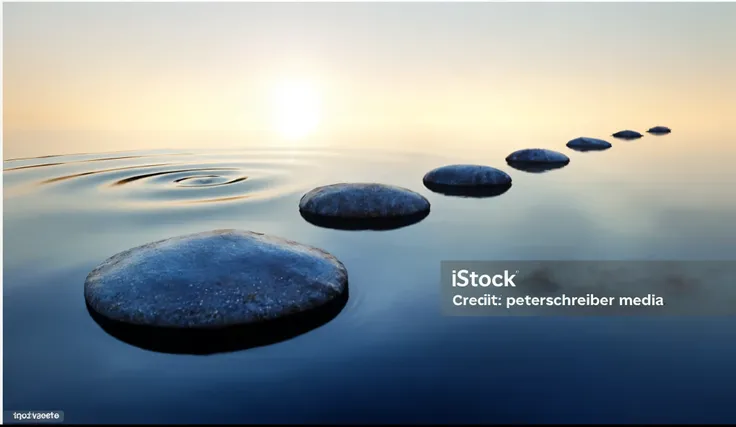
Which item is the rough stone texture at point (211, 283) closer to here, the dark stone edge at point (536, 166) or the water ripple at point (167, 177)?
the water ripple at point (167, 177)

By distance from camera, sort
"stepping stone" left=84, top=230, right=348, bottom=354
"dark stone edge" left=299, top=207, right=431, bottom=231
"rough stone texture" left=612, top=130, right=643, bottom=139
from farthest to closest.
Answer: "rough stone texture" left=612, top=130, right=643, bottom=139, "dark stone edge" left=299, top=207, right=431, bottom=231, "stepping stone" left=84, top=230, right=348, bottom=354

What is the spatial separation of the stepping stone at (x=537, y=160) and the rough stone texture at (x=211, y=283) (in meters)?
19.7

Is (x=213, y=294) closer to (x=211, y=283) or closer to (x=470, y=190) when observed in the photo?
(x=211, y=283)

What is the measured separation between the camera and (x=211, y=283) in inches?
254

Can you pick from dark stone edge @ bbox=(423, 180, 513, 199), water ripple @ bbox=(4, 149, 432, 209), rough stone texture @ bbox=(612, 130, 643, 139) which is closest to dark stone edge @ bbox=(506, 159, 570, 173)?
dark stone edge @ bbox=(423, 180, 513, 199)

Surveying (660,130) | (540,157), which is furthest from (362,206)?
(660,130)

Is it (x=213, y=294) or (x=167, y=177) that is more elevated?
(x=167, y=177)

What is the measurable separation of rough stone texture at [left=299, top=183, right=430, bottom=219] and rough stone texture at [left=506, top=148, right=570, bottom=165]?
1487cm

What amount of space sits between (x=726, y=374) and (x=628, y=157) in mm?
26737

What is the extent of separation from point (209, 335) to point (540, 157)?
76.9ft

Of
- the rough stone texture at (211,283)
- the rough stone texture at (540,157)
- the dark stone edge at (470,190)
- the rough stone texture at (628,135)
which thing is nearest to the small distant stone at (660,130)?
the rough stone texture at (628,135)

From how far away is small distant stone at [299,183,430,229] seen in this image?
12344 mm

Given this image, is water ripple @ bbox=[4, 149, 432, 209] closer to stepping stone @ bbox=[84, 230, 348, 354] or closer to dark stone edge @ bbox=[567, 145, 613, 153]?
stepping stone @ bbox=[84, 230, 348, 354]

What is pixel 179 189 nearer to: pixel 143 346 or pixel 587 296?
pixel 143 346
